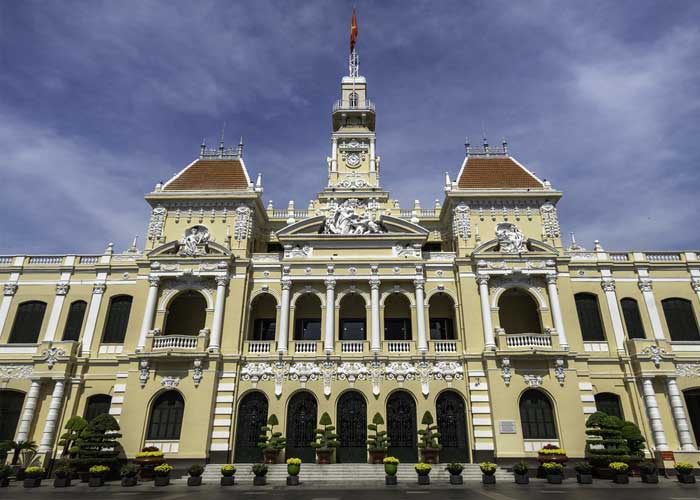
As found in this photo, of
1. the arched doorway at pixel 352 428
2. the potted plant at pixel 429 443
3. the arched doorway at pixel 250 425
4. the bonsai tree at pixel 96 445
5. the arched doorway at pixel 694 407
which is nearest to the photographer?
the bonsai tree at pixel 96 445

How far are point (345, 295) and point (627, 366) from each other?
1842 cm

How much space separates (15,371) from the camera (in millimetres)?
29250

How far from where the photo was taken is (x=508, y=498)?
17469 mm

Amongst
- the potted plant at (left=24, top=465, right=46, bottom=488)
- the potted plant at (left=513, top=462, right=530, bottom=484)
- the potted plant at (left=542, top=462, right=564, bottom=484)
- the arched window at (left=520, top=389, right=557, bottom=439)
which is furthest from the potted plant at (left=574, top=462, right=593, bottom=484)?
the potted plant at (left=24, top=465, right=46, bottom=488)

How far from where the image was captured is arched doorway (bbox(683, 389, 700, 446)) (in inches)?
1089

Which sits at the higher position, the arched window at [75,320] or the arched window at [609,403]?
the arched window at [75,320]

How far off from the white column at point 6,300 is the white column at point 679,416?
4278 cm

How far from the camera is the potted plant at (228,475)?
22.1 m

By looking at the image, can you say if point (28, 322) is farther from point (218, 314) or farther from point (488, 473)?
point (488, 473)

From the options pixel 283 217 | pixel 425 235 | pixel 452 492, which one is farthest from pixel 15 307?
pixel 452 492

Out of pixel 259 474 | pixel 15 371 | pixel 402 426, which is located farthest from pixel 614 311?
pixel 15 371

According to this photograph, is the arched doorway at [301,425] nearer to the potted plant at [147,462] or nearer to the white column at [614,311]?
the potted plant at [147,462]

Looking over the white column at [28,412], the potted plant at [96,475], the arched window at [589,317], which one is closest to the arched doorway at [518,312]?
the arched window at [589,317]

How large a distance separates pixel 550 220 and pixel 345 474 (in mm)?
21208
